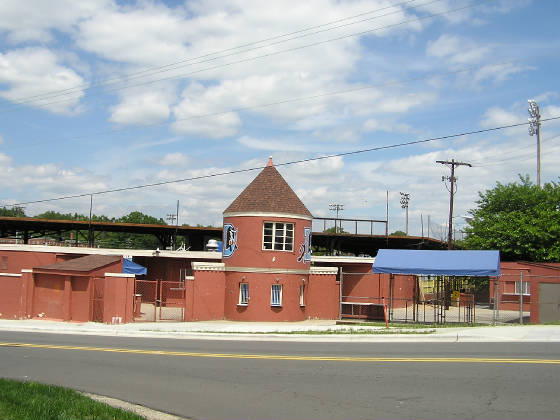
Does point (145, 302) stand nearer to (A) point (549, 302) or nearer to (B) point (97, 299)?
(B) point (97, 299)

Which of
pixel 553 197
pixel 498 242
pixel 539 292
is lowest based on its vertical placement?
pixel 539 292

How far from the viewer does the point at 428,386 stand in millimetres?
10961

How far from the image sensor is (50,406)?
9.05 meters

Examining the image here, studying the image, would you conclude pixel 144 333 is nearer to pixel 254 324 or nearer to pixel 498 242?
pixel 254 324

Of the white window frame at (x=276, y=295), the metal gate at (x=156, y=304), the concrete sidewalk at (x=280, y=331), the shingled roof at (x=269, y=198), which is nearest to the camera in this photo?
the concrete sidewalk at (x=280, y=331)

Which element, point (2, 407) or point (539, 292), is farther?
point (539, 292)

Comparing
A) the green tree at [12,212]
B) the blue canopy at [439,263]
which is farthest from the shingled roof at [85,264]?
the green tree at [12,212]

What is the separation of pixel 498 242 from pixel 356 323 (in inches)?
828

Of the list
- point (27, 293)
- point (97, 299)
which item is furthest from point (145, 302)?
point (97, 299)

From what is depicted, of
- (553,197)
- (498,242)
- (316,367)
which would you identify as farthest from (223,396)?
(553,197)

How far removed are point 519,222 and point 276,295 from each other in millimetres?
22264

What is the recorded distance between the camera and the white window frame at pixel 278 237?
28.3 metres

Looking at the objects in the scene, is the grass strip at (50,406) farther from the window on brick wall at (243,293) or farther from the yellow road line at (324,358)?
the window on brick wall at (243,293)

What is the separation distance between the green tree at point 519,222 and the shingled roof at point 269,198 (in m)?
19.4
